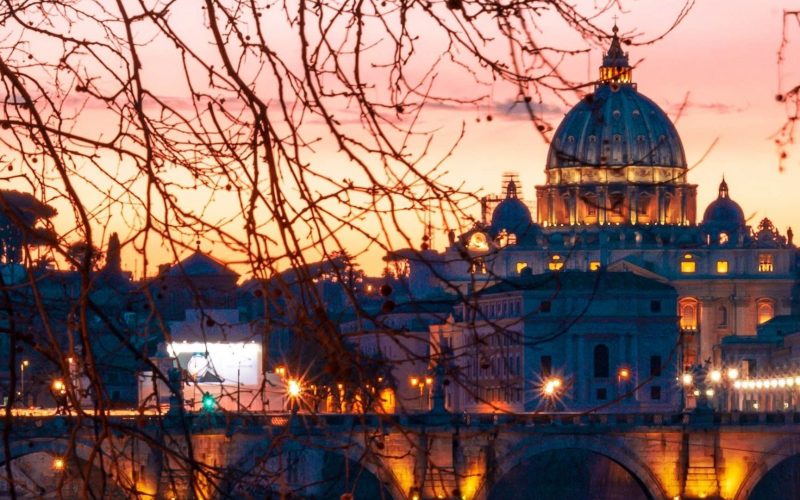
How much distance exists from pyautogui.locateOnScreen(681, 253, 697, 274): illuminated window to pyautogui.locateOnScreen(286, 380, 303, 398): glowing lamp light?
481 feet

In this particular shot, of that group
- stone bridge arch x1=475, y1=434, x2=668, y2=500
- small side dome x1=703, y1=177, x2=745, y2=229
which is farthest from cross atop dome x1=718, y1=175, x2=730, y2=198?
stone bridge arch x1=475, y1=434, x2=668, y2=500

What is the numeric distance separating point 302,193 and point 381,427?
151 cm

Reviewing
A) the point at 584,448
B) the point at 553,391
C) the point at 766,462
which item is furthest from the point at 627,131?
the point at 766,462

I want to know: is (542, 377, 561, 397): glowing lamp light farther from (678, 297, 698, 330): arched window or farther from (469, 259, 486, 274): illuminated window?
(469, 259, 486, 274): illuminated window

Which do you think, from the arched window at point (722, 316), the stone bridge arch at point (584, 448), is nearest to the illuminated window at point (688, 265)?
the arched window at point (722, 316)

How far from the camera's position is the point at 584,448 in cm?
6388

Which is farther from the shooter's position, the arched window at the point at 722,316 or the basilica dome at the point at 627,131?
the basilica dome at the point at 627,131

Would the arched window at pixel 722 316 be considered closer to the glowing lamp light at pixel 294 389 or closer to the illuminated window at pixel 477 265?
the glowing lamp light at pixel 294 389

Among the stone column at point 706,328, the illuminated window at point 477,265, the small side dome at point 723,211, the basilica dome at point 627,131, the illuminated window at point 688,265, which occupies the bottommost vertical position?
the illuminated window at point 477,265

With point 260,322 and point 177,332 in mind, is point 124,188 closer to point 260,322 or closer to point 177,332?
point 260,322

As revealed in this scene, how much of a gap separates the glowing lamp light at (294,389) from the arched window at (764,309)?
483 feet

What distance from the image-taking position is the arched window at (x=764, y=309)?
156875mm

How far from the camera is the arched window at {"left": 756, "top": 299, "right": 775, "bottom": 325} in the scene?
515 ft

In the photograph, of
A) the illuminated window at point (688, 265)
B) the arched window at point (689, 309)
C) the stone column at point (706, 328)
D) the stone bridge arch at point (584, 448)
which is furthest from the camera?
the illuminated window at point (688, 265)
